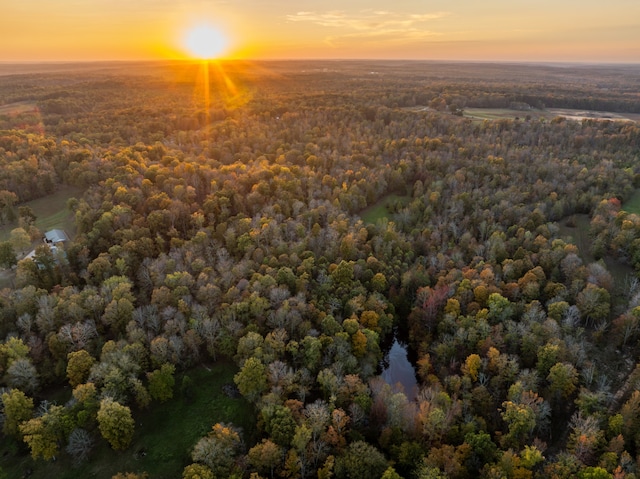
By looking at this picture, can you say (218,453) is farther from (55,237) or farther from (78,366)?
(55,237)

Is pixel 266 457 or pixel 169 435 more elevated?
pixel 266 457

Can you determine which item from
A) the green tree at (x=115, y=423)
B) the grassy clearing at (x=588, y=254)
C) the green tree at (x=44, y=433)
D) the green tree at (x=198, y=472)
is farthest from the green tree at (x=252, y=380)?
the grassy clearing at (x=588, y=254)

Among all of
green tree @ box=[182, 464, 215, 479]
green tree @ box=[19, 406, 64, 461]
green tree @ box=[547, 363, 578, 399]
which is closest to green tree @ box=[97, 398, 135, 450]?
green tree @ box=[19, 406, 64, 461]

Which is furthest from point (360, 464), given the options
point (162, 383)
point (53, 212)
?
point (53, 212)

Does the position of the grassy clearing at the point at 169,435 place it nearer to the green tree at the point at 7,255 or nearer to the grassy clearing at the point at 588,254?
the green tree at the point at 7,255

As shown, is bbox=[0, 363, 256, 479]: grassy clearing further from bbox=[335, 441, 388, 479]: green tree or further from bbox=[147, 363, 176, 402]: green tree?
bbox=[335, 441, 388, 479]: green tree

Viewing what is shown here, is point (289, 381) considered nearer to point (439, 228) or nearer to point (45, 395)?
point (45, 395)
